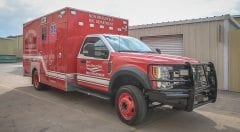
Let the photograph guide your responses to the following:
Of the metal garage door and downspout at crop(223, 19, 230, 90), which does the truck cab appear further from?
the metal garage door

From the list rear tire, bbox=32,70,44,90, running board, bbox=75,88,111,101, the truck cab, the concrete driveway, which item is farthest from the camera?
rear tire, bbox=32,70,44,90

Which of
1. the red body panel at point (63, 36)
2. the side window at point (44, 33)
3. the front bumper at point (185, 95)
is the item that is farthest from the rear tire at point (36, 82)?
the front bumper at point (185, 95)

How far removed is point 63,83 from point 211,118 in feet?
14.4

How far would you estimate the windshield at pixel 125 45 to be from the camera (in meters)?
7.23

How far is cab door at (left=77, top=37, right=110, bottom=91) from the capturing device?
715cm

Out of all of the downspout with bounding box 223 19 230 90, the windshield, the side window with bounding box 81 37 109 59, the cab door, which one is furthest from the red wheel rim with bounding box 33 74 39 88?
the downspout with bounding box 223 19 230 90

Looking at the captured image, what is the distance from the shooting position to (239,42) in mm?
11344

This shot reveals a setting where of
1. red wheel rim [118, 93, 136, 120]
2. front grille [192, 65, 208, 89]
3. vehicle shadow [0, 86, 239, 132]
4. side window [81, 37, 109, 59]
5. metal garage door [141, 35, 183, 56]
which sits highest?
A: metal garage door [141, 35, 183, 56]

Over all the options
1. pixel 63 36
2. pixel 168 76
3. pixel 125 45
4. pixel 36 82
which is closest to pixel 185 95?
pixel 168 76

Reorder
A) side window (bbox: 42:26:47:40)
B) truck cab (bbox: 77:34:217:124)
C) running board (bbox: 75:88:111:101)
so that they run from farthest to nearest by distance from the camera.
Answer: side window (bbox: 42:26:47:40) → running board (bbox: 75:88:111:101) → truck cab (bbox: 77:34:217:124)

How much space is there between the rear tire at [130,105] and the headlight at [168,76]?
548 millimetres

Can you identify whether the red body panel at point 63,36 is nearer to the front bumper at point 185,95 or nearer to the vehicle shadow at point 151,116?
the vehicle shadow at point 151,116

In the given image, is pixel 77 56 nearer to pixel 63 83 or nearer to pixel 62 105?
pixel 63 83

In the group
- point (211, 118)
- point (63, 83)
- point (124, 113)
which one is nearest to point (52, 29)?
point (63, 83)
